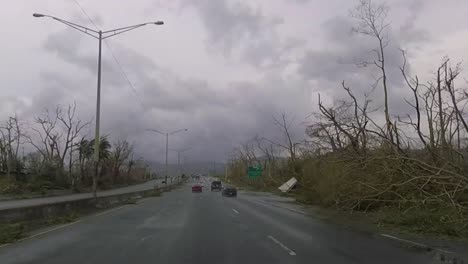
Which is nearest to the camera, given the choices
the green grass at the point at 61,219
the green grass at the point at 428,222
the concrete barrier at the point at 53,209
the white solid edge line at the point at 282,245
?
the white solid edge line at the point at 282,245

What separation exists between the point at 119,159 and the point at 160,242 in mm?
113447

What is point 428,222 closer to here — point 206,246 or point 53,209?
A: point 206,246

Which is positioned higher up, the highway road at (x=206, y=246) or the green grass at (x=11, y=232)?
the green grass at (x=11, y=232)

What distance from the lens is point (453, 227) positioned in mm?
18438

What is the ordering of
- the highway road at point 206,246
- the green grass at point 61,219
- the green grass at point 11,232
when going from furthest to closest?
the green grass at point 61,219 → the green grass at point 11,232 → the highway road at point 206,246

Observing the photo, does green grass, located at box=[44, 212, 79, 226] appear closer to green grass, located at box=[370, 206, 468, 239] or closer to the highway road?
the highway road

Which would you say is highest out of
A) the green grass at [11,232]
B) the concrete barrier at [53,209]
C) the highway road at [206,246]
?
the concrete barrier at [53,209]

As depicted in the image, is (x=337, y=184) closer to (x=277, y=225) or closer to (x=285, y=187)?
(x=277, y=225)

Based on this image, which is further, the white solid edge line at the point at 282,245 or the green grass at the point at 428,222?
the green grass at the point at 428,222

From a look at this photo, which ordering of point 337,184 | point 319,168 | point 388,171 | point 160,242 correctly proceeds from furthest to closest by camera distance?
1. point 319,168
2. point 337,184
3. point 388,171
4. point 160,242

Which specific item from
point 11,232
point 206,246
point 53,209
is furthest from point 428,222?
point 53,209

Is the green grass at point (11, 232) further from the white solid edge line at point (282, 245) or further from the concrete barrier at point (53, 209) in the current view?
the white solid edge line at point (282, 245)

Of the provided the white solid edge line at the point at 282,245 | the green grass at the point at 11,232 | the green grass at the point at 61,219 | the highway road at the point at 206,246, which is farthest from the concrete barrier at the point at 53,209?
the white solid edge line at the point at 282,245

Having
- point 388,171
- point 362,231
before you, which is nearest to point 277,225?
point 362,231
